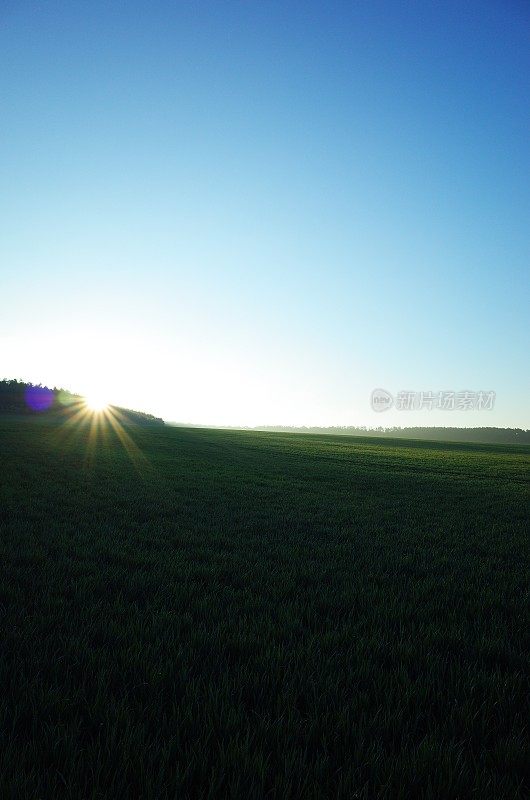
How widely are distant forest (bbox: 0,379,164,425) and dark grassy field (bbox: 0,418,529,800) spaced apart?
61.1 metres

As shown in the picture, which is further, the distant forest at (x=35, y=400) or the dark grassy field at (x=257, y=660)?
the distant forest at (x=35, y=400)

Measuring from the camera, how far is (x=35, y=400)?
229 ft

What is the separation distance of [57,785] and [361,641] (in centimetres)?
299

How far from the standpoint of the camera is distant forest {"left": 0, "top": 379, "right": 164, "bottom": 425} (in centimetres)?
6318

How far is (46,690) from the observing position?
3.26 meters

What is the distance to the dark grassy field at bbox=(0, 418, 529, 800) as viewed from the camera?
8.69 feet

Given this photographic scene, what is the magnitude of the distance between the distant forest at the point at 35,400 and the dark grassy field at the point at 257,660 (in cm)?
6114

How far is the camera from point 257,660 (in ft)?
12.6

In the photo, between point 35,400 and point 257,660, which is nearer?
point 257,660

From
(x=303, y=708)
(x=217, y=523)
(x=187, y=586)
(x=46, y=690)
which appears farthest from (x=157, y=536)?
(x=303, y=708)

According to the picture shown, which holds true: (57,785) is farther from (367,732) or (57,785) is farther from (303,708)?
(367,732)

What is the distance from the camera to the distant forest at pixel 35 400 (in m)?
63.2

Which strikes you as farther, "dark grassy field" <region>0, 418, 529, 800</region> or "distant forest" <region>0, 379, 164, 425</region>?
"distant forest" <region>0, 379, 164, 425</region>

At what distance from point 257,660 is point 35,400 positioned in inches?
3070
